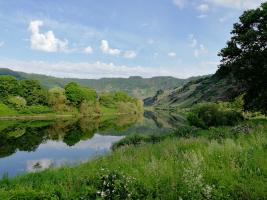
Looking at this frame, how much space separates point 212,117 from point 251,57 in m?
10.9

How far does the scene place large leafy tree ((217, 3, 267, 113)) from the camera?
31.8m

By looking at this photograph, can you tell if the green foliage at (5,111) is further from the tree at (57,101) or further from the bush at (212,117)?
the bush at (212,117)

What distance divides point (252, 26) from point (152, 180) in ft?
93.0

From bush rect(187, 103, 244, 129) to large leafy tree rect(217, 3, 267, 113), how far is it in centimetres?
615

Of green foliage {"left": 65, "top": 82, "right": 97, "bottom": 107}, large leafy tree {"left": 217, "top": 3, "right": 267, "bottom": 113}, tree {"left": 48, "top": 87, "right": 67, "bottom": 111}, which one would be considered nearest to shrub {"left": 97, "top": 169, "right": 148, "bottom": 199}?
large leafy tree {"left": 217, "top": 3, "right": 267, "bottom": 113}

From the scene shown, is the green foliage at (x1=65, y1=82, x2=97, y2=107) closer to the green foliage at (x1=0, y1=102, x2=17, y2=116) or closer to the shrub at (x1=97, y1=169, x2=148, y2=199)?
the green foliage at (x1=0, y1=102, x2=17, y2=116)

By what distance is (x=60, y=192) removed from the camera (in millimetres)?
9367

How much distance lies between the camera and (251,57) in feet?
106

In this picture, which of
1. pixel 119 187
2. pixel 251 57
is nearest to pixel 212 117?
pixel 251 57

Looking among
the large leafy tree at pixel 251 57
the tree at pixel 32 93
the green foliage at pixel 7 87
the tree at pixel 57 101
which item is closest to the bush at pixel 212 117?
the large leafy tree at pixel 251 57

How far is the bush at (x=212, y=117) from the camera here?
40.2m

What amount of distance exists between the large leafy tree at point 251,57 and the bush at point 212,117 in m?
6.15

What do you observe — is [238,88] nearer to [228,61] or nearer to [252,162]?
[228,61]

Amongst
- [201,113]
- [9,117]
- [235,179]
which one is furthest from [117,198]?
[9,117]
